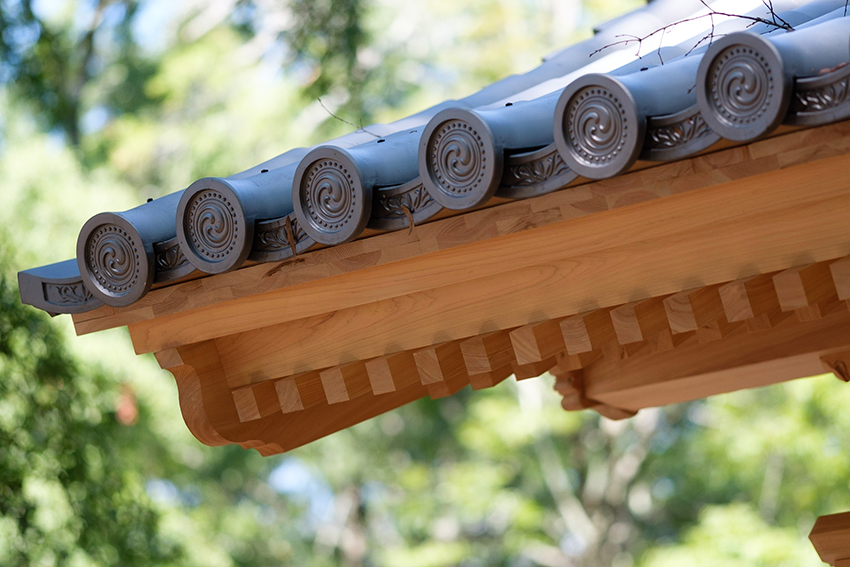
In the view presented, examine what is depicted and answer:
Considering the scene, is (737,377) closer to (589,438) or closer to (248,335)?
(248,335)

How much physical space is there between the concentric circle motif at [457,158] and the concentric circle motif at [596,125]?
13 cm

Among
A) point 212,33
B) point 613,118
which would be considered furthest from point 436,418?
point 613,118

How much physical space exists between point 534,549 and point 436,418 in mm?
2544

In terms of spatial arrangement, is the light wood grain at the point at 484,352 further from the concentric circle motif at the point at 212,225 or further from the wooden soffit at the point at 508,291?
the concentric circle motif at the point at 212,225

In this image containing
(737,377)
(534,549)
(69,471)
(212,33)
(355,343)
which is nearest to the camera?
(355,343)

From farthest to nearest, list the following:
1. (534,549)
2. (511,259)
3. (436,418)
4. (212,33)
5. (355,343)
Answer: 1. (436,418)
2. (212,33)
3. (534,549)
4. (355,343)
5. (511,259)

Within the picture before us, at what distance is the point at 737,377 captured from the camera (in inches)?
97.1

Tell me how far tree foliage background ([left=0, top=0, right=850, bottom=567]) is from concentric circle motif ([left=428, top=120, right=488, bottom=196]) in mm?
4328

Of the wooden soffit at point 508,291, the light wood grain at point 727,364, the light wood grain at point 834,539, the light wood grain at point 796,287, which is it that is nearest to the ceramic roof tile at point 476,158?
the wooden soffit at point 508,291

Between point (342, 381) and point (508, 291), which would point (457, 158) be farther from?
point (342, 381)

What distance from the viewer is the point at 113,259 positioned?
4.84 feet

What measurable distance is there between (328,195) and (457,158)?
0.22 metres

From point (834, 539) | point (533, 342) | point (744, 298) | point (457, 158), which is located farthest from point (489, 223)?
point (834, 539)

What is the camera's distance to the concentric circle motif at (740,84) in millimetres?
975
